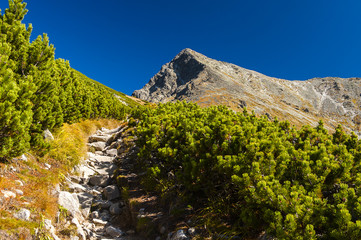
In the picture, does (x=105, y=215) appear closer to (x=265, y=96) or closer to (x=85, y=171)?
(x=85, y=171)

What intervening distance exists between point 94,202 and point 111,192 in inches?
36.0

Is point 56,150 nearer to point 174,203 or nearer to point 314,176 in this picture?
point 174,203

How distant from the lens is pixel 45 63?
30.4 ft

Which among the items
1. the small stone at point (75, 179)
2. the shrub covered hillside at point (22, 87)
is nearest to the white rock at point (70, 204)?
the shrub covered hillside at point (22, 87)

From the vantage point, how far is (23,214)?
17.6 ft

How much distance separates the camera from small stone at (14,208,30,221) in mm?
5277

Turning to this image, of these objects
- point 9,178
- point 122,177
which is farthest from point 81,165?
point 9,178

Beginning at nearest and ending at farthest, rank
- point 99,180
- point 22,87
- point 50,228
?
1. point 50,228
2. point 22,87
3. point 99,180

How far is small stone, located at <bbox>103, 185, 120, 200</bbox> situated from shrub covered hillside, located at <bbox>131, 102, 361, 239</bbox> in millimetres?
2073

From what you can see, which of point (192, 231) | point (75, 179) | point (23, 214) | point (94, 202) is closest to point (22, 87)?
point (23, 214)

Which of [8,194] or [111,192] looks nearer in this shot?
[8,194]

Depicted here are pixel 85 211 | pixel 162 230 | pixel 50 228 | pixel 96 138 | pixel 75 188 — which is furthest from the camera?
pixel 96 138

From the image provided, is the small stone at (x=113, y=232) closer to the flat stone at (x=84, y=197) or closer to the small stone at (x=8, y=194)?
the flat stone at (x=84, y=197)

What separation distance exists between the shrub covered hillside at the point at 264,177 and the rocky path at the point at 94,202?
2.14m
